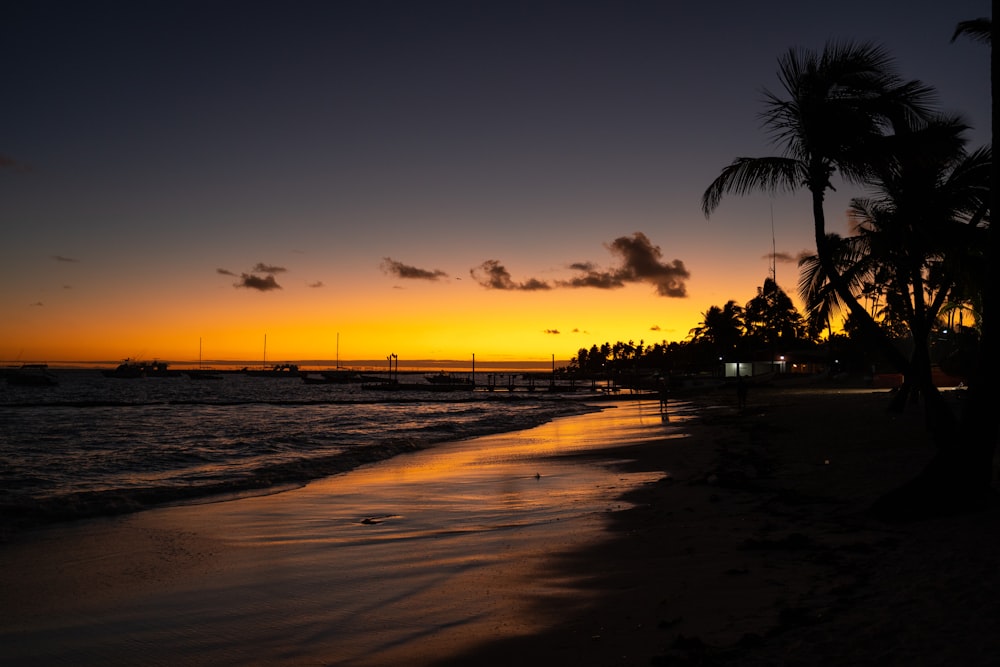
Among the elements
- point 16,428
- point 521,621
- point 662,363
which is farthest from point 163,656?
point 662,363

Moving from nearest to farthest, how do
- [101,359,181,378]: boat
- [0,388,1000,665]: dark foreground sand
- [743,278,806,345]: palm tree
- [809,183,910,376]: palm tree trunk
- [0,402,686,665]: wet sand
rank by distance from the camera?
1. [0,388,1000,665]: dark foreground sand
2. [0,402,686,665]: wet sand
3. [809,183,910,376]: palm tree trunk
4. [743,278,806,345]: palm tree
5. [101,359,181,378]: boat

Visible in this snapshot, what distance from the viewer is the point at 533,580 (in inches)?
258

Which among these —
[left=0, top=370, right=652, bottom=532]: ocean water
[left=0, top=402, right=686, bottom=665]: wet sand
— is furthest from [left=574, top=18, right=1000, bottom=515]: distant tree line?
[left=0, top=370, right=652, bottom=532]: ocean water

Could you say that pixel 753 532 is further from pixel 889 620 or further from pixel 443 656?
pixel 443 656

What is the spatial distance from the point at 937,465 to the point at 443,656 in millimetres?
6100

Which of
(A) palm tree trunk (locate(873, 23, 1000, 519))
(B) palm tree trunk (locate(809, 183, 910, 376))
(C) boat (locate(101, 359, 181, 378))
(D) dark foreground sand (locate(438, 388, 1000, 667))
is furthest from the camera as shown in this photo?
(C) boat (locate(101, 359, 181, 378))

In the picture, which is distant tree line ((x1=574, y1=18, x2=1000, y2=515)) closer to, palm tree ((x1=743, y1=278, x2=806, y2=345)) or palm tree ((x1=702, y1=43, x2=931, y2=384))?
palm tree ((x1=702, y1=43, x2=931, y2=384))

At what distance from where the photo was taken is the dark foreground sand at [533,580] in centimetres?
450

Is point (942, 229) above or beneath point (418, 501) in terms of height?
above

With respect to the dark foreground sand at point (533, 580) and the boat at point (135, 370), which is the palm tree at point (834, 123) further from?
the boat at point (135, 370)

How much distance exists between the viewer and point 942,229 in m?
12.5

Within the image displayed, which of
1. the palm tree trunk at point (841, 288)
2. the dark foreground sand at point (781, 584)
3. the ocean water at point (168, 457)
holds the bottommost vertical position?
the ocean water at point (168, 457)

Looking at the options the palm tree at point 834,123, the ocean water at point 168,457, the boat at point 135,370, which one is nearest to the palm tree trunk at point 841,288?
the palm tree at point 834,123

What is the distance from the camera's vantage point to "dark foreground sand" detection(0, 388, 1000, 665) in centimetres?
450
